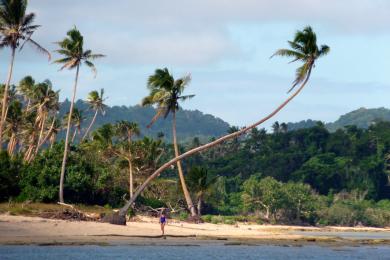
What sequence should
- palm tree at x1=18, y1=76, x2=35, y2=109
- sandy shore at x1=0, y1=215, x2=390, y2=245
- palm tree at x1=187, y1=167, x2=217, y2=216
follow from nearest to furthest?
sandy shore at x1=0, y1=215, x2=390, y2=245, palm tree at x1=187, y1=167, x2=217, y2=216, palm tree at x1=18, y1=76, x2=35, y2=109

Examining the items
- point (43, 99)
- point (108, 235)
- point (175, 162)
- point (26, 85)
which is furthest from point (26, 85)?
point (108, 235)

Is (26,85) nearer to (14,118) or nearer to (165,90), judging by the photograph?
(14,118)

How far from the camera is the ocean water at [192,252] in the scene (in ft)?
135

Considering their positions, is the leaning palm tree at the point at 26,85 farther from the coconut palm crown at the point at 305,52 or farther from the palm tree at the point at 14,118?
the coconut palm crown at the point at 305,52

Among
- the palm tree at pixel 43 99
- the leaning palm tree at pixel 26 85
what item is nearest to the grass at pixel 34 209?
the palm tree at pixel 43 99

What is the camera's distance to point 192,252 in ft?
151

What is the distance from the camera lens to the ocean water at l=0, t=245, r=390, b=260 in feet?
135

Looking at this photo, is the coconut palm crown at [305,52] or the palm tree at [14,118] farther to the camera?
the palm tree at [14,118]

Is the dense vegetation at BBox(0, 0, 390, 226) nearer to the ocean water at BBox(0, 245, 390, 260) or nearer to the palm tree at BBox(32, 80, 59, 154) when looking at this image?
the palm tree at BBox(32, 80, 59, 154)

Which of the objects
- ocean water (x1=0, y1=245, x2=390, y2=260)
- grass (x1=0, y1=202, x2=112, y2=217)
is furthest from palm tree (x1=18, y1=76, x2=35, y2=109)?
ocean water (x1=0, y1=245, x2=390, y2=260)

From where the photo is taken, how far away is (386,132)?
156 m

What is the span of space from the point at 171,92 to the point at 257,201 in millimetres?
34791

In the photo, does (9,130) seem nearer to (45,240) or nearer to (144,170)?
(144,170)

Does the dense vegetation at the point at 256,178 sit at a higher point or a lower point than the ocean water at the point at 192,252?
higher
